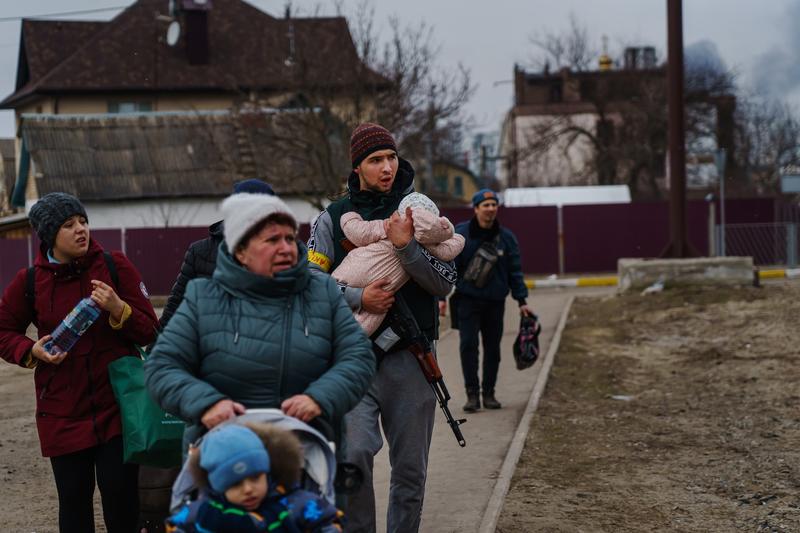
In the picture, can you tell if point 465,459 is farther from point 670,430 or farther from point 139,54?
point 139,54

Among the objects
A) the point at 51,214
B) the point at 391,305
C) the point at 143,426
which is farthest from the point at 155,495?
the point at 391,305

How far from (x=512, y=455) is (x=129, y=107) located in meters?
44.6

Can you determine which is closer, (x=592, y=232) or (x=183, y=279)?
(x=183, y=279)

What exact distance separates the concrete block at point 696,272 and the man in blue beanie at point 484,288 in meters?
11.2

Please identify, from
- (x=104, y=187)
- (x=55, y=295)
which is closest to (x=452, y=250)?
(x=55, y=295)

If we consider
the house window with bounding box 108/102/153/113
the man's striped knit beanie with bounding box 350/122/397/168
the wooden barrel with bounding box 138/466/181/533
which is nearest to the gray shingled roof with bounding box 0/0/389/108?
the house window with bounding box 108/102/153/113

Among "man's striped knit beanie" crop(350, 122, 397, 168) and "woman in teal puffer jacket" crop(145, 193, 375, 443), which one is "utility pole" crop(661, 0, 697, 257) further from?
"woman in teal puffer jacket" crop(145, 193, 375, 443)

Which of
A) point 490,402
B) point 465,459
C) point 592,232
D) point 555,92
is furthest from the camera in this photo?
point 555,92

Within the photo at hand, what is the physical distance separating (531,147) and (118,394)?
154ft

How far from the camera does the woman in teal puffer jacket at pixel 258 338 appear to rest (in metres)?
3.99

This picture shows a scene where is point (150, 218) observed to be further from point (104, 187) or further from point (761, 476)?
point (761, 476)

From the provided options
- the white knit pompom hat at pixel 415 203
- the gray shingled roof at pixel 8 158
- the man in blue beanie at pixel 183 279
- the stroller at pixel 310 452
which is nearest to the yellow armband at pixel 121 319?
the man in blue beanie at pixel 183 279

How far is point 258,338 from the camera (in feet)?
13.2

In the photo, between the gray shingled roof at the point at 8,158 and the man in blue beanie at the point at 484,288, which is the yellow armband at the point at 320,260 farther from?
the gray shingled roof at the point at 8,158
